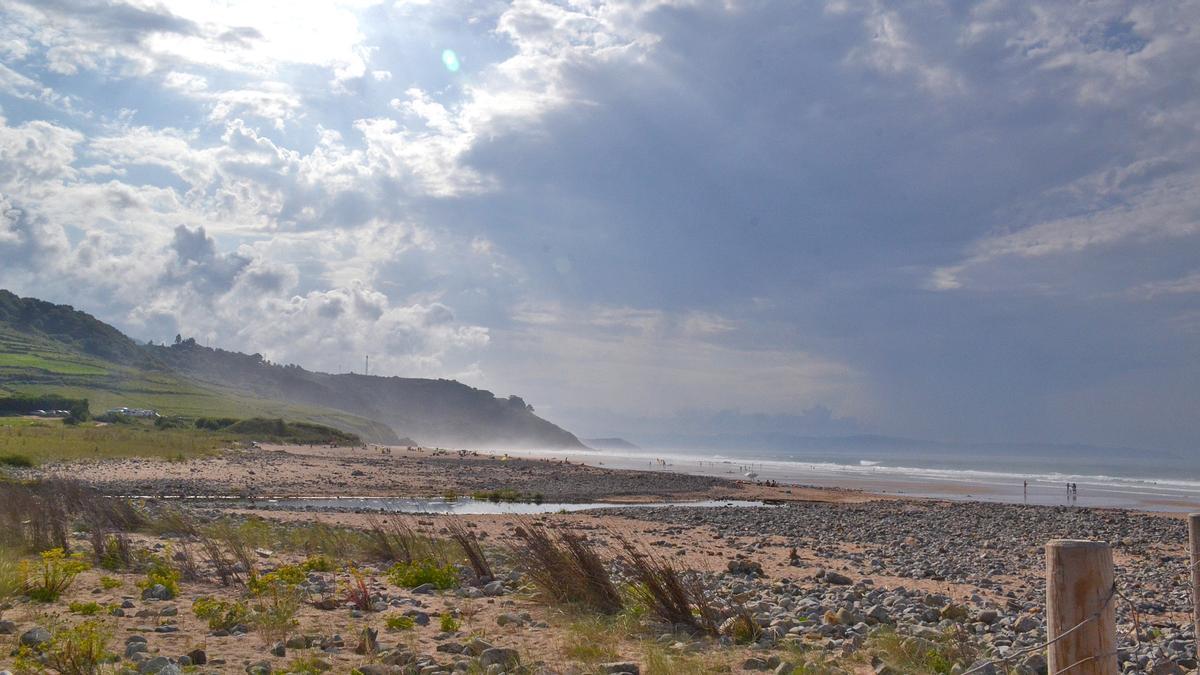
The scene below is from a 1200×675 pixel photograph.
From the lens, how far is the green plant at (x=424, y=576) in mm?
11411

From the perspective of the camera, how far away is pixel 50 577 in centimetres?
936

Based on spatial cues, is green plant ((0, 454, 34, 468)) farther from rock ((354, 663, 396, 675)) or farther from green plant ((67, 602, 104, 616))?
rock ((354, 663, 396, 675))

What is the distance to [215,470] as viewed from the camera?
40.0 m

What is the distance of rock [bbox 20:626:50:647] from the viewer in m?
6.98

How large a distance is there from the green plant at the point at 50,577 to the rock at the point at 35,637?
7.31ft

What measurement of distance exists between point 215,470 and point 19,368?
343 ft

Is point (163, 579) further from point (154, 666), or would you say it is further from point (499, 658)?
point (499, 658)

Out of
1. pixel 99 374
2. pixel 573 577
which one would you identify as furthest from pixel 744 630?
pixel 99 374

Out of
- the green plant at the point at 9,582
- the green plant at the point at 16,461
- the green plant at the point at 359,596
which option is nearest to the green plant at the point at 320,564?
the green plant at the point at 359,596

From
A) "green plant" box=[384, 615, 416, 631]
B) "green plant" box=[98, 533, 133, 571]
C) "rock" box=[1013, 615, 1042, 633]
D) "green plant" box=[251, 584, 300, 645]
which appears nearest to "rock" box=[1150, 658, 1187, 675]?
"rock" box=[1013, 615, 1042, 633]

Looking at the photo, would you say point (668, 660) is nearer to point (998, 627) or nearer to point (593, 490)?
point (998, 627)

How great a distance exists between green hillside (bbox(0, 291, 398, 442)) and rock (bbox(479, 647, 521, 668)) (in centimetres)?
10470

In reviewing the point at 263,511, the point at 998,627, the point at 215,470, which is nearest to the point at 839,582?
the point at 998,627

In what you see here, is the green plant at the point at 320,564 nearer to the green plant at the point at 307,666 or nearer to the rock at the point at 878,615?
the green plant at the point at 307,666
